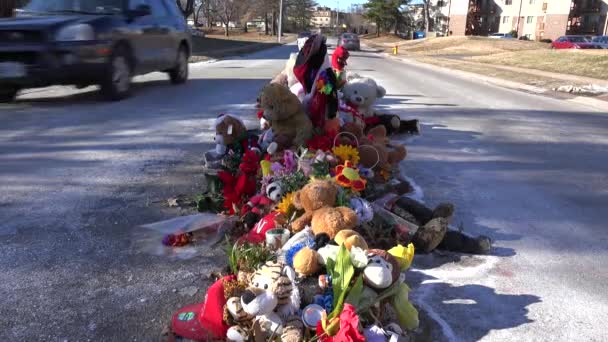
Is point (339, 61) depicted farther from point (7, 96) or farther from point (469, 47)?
point (469, 47)

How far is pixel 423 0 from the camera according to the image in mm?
82500

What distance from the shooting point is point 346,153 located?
12.4 feet

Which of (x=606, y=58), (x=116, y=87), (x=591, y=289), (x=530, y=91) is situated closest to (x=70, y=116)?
(x=116, y=87)

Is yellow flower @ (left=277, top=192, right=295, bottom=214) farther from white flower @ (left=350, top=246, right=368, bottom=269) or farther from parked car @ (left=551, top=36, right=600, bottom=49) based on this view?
parked car @ (left=551, top=36, right=600, bottom=49)

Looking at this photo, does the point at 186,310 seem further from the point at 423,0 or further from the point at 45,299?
the point at 423,0

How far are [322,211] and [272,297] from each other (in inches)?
30.6

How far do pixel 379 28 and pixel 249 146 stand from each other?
9200 cm

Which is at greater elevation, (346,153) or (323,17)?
(323,17)

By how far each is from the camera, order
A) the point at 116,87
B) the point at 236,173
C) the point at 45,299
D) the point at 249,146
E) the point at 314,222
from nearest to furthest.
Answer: the point at 45,299 → the point at 314,222 → the point at 236,173 → the point at 249,146 → the point at 116,87

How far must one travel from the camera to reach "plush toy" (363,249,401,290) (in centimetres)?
225

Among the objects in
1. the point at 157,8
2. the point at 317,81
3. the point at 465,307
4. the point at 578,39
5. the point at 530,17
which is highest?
the point at 530,17

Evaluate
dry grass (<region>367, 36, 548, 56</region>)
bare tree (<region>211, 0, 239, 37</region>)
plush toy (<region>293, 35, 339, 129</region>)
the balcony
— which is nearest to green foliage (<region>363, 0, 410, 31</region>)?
bare tree (<region>211, 0, 239, 37</region>)

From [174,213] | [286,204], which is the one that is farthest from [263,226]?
[174,213]

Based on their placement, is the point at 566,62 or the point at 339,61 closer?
the point at 339,61
